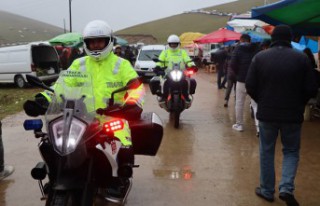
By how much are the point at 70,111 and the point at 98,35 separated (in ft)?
3.69

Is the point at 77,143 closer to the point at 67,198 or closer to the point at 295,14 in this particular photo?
the point at 67,198

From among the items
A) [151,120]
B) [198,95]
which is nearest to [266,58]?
[151,120]

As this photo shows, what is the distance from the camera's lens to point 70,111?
2.85 meters

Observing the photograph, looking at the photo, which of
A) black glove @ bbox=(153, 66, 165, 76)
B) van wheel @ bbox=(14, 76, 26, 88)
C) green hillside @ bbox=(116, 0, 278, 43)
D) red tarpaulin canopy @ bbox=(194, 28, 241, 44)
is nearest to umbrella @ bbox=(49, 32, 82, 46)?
van wheel @ bbox=(14, 76, 26, 88)

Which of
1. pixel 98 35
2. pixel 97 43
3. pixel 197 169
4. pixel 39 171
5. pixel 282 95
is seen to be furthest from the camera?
pixel 197 169

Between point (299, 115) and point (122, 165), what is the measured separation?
6.24 feet

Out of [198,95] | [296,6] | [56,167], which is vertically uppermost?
[296,6]

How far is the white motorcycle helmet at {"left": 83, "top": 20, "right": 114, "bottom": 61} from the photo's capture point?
374cm

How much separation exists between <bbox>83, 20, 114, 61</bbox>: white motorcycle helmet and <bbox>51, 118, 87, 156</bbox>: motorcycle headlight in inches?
46.3

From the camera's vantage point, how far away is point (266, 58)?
4.14 meters

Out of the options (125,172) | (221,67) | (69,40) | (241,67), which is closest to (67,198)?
(125,172)

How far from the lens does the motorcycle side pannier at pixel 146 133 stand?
3.88m

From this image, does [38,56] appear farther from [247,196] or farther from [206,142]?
[247,196]

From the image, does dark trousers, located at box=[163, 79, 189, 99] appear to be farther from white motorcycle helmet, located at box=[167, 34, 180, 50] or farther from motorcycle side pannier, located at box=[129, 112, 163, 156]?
motorcycle side pannier, located at box=[129, 112, 163, 156]
